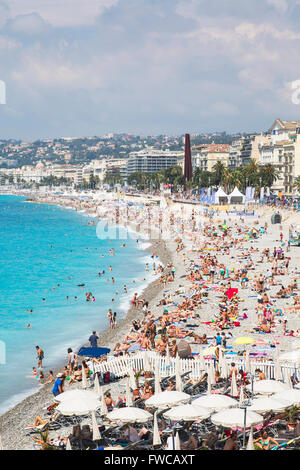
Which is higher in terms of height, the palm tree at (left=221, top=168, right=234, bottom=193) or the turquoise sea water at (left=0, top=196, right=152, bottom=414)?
the palm tree at (left=221, top=168, right=234, bottom=193)

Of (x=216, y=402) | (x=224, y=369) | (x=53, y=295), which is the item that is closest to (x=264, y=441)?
(x=216, y=402)

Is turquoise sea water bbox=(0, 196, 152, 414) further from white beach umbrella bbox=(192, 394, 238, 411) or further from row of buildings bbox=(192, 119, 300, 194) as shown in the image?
row of buildings bbox=(192, 119, 300, 194)

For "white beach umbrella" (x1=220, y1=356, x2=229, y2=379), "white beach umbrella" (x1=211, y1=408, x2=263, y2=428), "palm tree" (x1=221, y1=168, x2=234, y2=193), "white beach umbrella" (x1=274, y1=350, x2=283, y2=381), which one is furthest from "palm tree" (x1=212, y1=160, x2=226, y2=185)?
"white beach umbrella" (x1=211, y1=408, x2=263, y2=428)

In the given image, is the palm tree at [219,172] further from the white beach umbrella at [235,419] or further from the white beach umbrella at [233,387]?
the white beach umbrella at [235,419]

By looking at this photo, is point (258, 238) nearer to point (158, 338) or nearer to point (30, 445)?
point (158, 338)

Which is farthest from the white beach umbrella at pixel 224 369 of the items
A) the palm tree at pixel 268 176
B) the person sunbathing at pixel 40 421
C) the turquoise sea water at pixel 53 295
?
the palm tree at pixel 268 176
